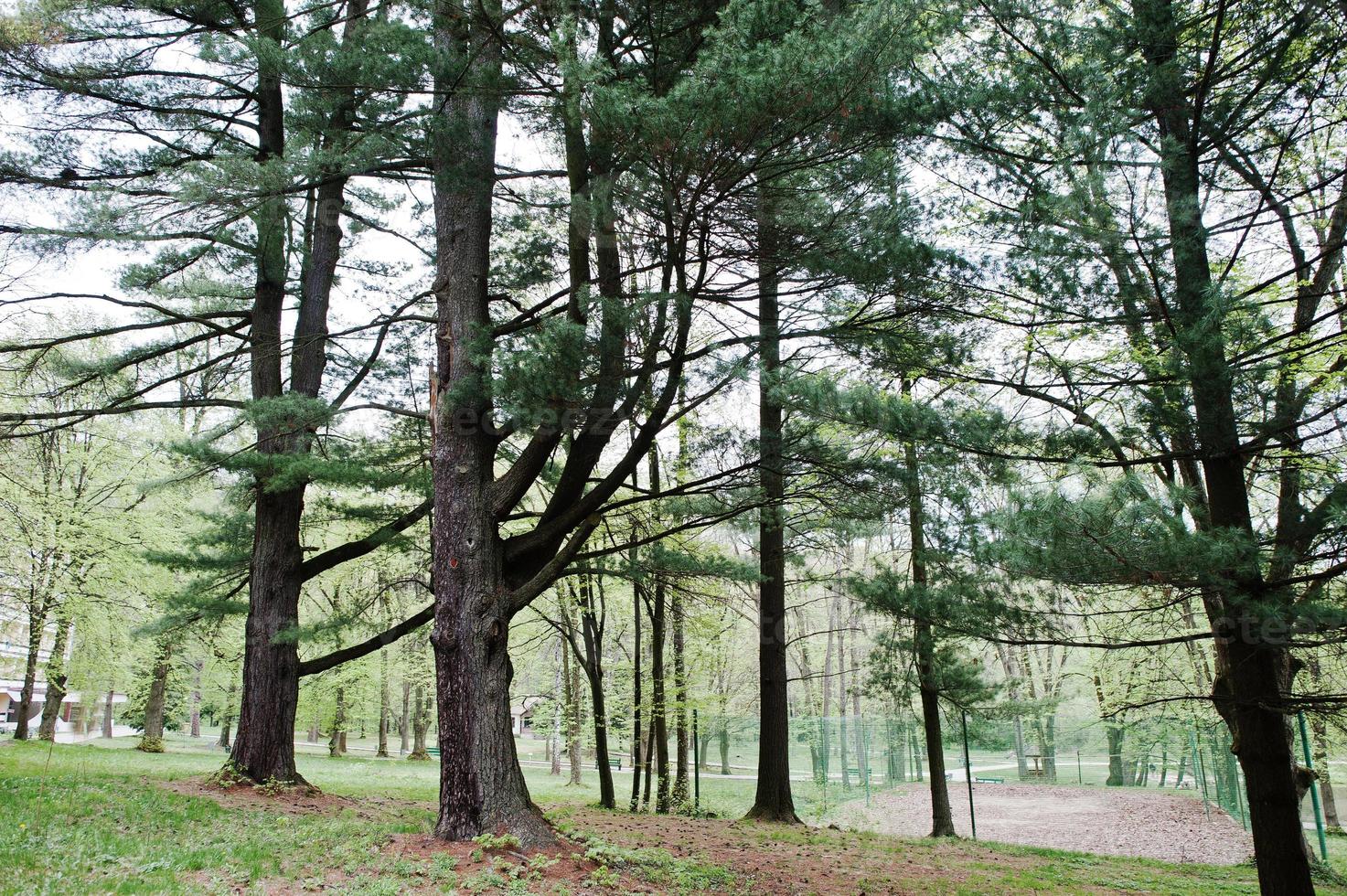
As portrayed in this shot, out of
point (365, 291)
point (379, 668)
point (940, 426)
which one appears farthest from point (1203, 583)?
point (379, 668)

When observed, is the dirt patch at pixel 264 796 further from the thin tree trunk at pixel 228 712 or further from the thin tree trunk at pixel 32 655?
the thin tree trunk at pixel 228 712

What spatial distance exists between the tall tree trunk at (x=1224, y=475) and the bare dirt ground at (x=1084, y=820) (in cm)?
587

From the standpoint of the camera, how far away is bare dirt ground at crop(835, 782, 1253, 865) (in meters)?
10.9

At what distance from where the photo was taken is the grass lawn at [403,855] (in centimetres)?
429

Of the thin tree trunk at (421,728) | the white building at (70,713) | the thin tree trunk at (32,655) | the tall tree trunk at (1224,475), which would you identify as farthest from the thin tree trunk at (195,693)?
the tall tree trunk at (1224,475)

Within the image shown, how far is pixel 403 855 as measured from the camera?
5051 mm

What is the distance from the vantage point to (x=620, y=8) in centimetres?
538

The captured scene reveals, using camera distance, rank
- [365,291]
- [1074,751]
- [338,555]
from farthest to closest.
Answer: [1074,751]
[365,291]
[338,555]

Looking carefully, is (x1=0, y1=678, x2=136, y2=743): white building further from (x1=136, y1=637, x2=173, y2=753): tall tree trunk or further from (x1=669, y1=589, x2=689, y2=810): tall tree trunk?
(x1=669, y1=589, x2=689, y2=810): tall tree trunk

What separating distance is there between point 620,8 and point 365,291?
5607mm

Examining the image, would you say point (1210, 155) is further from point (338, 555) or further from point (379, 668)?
point (379, 668)

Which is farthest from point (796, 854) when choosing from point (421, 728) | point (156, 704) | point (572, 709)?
point (421, 728)

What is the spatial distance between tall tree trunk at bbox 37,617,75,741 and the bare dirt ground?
15.3 m

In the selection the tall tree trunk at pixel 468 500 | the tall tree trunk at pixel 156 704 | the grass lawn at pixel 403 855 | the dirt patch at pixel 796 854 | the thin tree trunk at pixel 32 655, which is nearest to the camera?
the grass lawn at pixel 403 855
